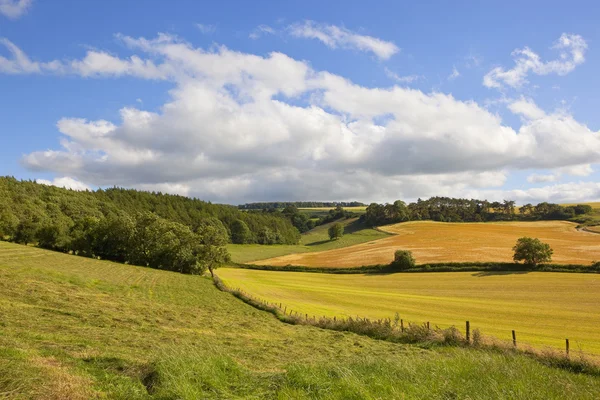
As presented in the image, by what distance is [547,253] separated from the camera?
2448 inches

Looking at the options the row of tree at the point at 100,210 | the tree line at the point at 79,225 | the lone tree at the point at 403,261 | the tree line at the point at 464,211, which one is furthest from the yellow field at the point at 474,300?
the tree line at the point at 464,211

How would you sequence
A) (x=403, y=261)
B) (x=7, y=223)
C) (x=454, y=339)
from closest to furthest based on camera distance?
(x=454, y=339) → (x=7, y=223) → (x=403, y=261)

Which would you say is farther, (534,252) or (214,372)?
(534,252)

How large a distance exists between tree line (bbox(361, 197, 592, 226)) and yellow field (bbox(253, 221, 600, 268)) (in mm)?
20241

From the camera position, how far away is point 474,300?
151 feet

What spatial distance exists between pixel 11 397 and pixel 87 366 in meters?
3.04

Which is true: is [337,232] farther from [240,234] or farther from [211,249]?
[211,249]

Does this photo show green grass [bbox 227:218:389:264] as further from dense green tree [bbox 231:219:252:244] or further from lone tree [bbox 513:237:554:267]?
lone tree [bbox 513:237:554:267]

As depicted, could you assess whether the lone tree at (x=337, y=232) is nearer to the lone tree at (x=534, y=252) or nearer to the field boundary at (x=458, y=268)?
the field boundary at (x=458, y=268)

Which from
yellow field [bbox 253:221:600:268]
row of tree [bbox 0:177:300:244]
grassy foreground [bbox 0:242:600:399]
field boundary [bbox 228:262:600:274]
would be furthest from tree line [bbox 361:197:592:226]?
grassy foreground [bbox 0:242:600:399]

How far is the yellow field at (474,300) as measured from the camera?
1230 inches

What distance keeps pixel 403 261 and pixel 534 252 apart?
Result: 22.2 metres

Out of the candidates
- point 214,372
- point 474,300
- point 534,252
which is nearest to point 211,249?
point 474,300

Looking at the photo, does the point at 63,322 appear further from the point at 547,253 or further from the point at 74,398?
the point at 547,253
